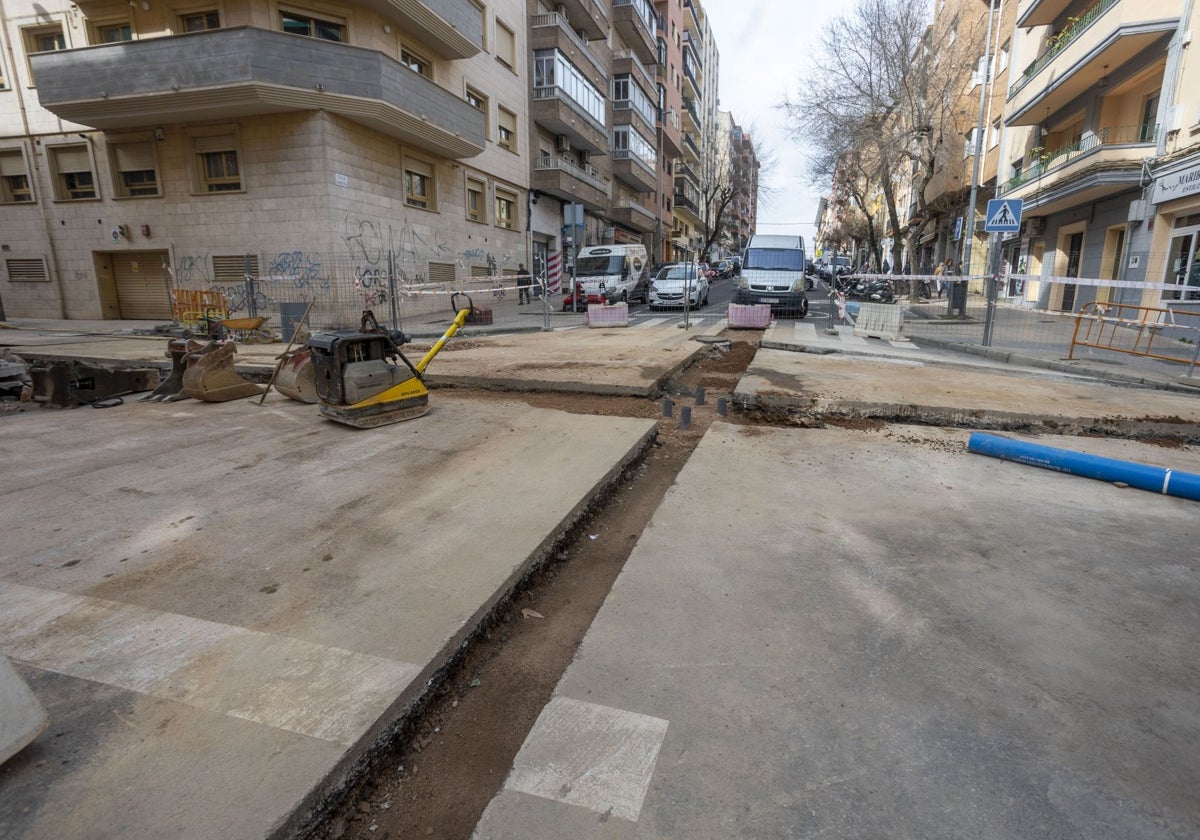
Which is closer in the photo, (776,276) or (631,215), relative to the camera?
(776,276)

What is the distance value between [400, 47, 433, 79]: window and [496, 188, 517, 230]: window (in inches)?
212

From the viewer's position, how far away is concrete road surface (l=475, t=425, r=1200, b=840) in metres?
1.58

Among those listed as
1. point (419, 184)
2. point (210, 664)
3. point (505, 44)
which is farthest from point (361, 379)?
point (505, 44)

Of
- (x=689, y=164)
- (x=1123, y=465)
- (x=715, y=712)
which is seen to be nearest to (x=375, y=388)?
(x=715, y=712)

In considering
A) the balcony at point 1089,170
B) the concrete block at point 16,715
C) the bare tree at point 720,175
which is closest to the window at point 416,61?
the balcony at point 1089,170

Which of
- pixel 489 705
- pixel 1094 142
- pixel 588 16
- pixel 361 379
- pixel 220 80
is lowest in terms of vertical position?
pixel 489 705

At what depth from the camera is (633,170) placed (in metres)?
37.0

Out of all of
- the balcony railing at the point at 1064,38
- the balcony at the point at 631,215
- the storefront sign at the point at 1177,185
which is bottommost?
the storefront sign at the point at 1177,185

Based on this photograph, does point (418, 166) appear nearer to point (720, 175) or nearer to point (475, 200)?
point (475, 200)

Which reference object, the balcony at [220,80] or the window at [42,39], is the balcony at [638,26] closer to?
the balcony at [220,80]

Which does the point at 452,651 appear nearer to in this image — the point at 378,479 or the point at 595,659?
the point at 595,659

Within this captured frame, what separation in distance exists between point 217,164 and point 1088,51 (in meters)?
24.2

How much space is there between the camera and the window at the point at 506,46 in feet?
76.6

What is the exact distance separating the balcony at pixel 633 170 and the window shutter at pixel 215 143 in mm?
23790
